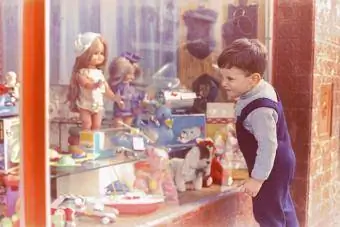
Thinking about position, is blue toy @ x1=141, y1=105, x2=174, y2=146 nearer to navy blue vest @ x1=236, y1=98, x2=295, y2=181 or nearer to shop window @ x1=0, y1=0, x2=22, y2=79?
navy blue vest @ x1=236, y1=98, x2=295, y2=181

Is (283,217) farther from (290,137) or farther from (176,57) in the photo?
(176,57)

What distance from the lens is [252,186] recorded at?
0.77 m

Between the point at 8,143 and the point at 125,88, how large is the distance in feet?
0.57

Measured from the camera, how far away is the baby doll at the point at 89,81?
2.35ft

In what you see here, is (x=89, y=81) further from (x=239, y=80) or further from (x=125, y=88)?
(x=239, y=80)

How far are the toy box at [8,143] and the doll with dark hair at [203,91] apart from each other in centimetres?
29

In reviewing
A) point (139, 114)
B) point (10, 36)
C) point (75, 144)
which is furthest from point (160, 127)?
point (10, 36)

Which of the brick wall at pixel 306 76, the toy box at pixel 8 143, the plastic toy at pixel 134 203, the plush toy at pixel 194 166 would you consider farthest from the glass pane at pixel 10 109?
the brick wall at pixel 306 76

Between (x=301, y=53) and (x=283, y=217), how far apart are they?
0.24m

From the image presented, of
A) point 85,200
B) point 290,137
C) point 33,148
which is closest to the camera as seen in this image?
point 33,148

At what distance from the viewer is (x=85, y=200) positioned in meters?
0.71

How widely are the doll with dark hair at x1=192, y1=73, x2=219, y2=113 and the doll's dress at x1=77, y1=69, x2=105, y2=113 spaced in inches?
6.7

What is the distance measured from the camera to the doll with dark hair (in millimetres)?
845

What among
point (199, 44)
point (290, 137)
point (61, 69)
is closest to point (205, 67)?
point (199, 44)
